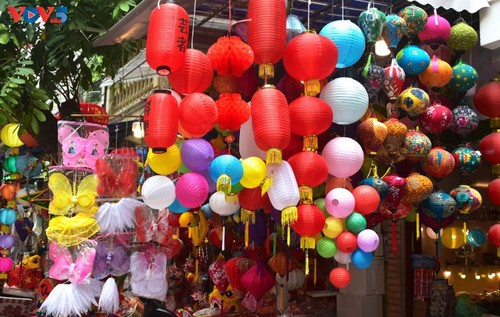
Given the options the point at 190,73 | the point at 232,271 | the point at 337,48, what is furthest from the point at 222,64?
the point at 232,271

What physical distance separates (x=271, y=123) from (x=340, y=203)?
972 millimetres

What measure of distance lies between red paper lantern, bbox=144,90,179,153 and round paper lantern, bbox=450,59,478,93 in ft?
8.87

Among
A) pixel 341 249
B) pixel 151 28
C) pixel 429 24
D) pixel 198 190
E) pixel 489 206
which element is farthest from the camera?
pixel 489 206

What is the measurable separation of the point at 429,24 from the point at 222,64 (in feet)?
6.81

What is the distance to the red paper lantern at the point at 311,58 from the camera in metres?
4.18

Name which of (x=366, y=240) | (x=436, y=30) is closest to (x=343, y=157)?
(x=366, y=240)

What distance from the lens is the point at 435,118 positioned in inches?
199

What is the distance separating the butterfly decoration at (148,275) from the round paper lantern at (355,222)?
5.79ft

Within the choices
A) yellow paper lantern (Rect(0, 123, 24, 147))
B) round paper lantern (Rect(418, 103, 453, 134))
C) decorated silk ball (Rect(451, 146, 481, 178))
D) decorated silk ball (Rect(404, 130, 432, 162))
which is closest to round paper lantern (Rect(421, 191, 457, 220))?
decorated silk ball (Rect(451, 146, 481, 178))

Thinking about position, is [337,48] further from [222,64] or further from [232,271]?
[232,271]

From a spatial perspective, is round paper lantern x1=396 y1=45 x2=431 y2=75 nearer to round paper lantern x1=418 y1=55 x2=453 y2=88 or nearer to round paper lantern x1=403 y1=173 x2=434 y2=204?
round paper lantern x1=418 y1=55 x2=453 y2=88

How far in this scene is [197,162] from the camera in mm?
4332

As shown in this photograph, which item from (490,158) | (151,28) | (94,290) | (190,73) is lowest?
(94,290)

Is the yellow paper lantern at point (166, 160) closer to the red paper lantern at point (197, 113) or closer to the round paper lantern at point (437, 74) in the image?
the red paper lantern at point (197, 113)
